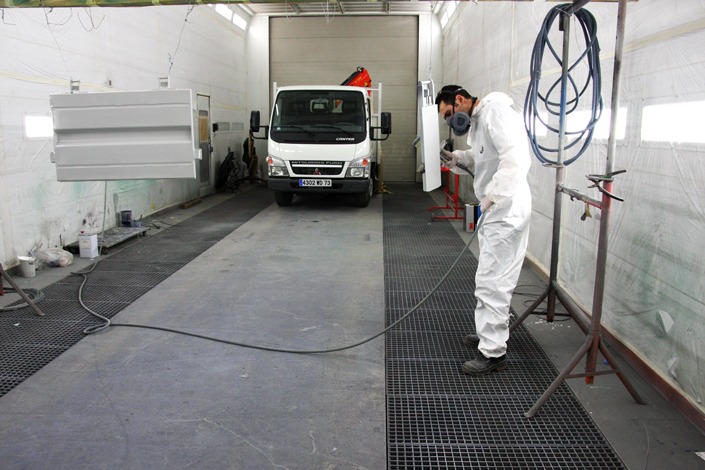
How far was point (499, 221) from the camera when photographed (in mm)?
3494

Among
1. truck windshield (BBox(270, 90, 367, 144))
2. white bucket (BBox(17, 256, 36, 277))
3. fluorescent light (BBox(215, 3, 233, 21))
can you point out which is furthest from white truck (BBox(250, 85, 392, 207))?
white bucket (BBox(17, 256, 36, 277))

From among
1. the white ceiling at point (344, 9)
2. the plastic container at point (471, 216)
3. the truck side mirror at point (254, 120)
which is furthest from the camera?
the white ceiling at point (344, 9)

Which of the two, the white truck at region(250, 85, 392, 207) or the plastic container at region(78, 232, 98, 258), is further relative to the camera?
the white truck at region(250, 85, 392, 207)

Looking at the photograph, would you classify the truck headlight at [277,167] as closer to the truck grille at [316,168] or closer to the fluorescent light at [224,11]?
the truck grille at [316,168]

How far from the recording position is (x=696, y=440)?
2773 mm

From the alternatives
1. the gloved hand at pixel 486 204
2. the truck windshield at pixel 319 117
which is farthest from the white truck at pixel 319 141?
the gloved hand at pixel 486 204

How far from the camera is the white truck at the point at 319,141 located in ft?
30.8

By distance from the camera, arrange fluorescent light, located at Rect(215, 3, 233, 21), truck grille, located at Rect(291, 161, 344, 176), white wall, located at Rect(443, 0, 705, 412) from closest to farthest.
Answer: white wall, located at Rect(443, 0, 705, 412)
truck grille, located at Rect(291, 161, 344, 176)
fluorescent light, located at Rect(215, 3, 233, 21)

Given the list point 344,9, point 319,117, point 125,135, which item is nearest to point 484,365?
point 125,135

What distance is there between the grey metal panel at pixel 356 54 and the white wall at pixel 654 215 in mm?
10558

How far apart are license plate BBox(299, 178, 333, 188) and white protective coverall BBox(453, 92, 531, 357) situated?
596 centimetres

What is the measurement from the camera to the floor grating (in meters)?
2.68

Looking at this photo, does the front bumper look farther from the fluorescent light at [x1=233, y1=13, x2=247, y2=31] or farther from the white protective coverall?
the fluorescent light at [x1=233, y1=13, x2=247, y2=31]

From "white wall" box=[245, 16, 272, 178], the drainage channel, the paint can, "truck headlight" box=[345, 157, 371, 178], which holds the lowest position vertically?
the drainage channel
